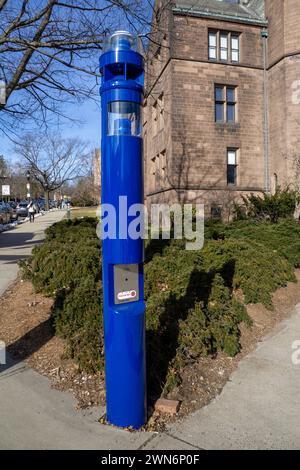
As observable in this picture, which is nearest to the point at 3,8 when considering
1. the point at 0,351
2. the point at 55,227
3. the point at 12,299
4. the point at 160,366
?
the point at 55,227

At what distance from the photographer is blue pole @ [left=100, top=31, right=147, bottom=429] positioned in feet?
9.87

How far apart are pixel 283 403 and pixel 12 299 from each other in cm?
473

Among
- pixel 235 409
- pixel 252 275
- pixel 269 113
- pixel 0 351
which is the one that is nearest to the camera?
pixel 235 409

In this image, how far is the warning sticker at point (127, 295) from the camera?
10.2 feet

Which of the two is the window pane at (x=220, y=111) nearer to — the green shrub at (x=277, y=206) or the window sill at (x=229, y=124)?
the window sill at (x=229, y=124)

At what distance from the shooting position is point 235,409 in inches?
137

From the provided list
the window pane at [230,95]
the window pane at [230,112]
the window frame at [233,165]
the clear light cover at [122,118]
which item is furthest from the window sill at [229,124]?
the clear light cover at [122,118]

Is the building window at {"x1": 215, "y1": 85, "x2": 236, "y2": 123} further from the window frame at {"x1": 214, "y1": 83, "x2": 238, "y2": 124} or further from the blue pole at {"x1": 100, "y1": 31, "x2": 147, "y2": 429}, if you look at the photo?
the blue pole at {"x1": 100, "y1": 31, "x2": 147, "y2": 429}

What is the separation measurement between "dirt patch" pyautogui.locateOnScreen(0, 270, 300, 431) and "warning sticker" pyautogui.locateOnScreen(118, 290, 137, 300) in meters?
1.07

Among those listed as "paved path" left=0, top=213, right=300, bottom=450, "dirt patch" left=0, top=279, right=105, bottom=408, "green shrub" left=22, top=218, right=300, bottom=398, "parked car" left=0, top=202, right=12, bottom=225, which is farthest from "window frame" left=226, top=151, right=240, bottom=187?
"parked car" left=0, top=202, right=12, bottom=225

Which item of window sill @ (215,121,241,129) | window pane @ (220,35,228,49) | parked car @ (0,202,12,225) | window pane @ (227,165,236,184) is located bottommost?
parked car @ (0,202,12,225)

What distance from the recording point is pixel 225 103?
62.0 feet

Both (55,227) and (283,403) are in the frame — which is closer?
(283,403)
